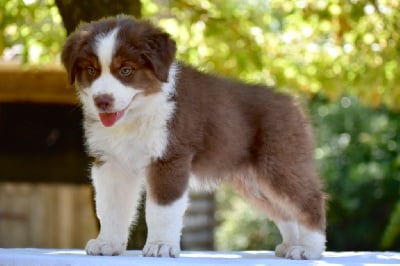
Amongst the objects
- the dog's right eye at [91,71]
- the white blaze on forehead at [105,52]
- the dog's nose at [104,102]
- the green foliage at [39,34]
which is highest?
the green foliage at [39,34]

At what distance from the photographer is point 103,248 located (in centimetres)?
522

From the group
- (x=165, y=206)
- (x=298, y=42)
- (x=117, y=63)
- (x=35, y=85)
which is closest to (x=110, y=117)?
(x=117, y=63)

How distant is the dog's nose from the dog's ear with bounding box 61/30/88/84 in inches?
12.8

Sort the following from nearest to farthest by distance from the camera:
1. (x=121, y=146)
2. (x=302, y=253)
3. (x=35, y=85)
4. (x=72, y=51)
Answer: (x=72, y=51), (x=121, y=146), (x=302, y=253), (x=35, y=85)

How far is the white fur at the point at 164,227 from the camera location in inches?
199

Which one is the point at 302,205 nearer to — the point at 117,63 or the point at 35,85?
the point at 117,63

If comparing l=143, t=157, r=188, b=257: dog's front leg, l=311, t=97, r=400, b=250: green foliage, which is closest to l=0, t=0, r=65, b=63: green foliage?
l=143, t=157, r=188, b=257: dog's front leg

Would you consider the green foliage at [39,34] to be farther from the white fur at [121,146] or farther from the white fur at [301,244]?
the white fur at [301,244]

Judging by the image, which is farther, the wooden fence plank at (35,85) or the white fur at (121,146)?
the wooden fence plank at (35,85)

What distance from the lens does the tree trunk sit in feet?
22.6

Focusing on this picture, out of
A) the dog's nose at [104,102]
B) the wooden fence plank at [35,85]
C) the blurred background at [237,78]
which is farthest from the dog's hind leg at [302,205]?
the wooden fence plank at [35,85]

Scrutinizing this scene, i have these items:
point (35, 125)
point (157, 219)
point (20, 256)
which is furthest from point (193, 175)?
point (35, 125)

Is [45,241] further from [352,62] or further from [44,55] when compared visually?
[352,62]

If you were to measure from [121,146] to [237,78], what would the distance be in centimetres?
166
